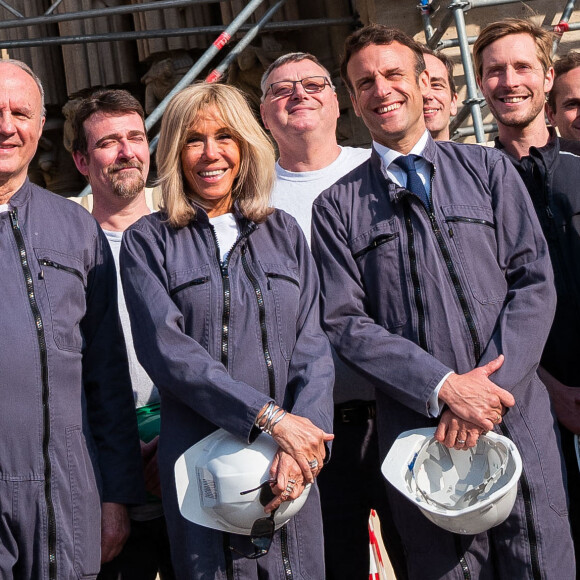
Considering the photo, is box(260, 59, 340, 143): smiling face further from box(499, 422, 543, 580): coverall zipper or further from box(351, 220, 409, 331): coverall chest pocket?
box(499, 422, 543, 580): coverall zipper

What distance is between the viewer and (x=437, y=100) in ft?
13.3

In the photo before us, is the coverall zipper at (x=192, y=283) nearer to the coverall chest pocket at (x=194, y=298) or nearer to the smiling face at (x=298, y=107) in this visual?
the coverall chest pocket at (x=194, y=298)

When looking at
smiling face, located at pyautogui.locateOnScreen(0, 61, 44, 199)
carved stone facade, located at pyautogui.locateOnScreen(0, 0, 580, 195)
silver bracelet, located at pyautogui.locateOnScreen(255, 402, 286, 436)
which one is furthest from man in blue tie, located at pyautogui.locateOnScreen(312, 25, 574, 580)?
carved stone facade, located at pyautogui.locateOnScreen(0, 0, 580, 195)

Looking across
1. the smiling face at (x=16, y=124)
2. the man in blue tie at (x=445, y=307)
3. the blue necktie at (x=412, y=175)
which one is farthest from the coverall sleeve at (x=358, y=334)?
the smiling face at (x=16, y=124)

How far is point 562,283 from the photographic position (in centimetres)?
306

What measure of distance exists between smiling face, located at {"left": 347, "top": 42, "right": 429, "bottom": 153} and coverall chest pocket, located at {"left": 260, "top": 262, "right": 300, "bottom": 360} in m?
0.53

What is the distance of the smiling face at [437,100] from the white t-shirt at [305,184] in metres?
0.49

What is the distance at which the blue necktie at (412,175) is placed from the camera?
290 cm

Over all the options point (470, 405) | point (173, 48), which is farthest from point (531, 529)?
point (173, 48)

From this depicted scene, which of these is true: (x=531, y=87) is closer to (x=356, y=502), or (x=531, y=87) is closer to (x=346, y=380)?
(x=346, y=380)

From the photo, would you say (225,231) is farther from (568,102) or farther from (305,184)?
(568,102)

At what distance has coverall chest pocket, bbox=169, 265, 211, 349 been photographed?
105 inches

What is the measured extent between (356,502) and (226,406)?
0.84 m

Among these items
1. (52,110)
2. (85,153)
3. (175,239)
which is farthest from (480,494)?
(52,110)
